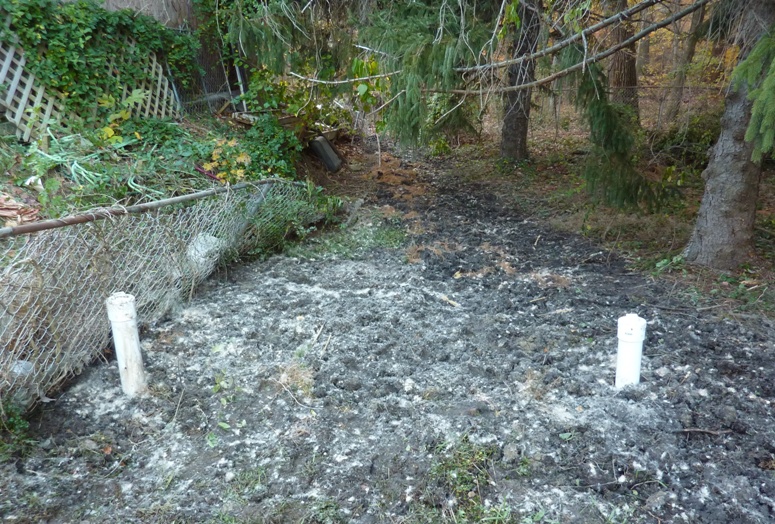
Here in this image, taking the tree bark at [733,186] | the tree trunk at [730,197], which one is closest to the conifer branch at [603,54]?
the tree bark at [733,186]

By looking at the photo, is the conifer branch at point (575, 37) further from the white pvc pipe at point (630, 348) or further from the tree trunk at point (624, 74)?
the tree trunk at point (624, 74)

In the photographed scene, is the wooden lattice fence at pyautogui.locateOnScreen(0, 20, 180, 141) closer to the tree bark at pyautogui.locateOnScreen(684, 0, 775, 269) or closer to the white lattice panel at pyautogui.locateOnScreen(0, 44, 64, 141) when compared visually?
the white lattice panel at pyautogui.locateOnScreen(0, 44, 64, 141)

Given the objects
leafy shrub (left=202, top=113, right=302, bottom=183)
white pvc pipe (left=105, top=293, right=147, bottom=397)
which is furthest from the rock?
leafy shrub (left=202, top=113, right=302, bottom=183)

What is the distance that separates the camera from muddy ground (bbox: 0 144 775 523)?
7.11 ft

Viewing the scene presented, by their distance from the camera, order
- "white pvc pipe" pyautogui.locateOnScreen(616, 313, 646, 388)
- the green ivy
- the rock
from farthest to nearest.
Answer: the green ivy → "white pvc pipe" pyautogui.locateOnScreen(616, 313, 646, 388) → the rock

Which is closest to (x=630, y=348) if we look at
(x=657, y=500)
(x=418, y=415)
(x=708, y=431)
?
(x=708, y=431)

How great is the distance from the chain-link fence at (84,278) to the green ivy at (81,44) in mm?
2953

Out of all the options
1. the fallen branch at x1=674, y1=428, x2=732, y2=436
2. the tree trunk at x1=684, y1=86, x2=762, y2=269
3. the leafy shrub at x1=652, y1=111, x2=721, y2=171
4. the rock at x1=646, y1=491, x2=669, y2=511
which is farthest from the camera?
the leafy shrub at x1=652, y1=111, x2=721, y2=171

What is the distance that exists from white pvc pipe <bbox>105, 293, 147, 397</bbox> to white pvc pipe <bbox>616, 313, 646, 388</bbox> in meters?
2.55

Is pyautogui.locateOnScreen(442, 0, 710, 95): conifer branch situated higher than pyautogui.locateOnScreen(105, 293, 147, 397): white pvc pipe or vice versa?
pyautogui.locateOnScreen(442, 0, 710, 95): conifer branch

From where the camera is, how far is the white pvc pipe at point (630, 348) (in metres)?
2.63

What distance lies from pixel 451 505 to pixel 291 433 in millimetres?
896

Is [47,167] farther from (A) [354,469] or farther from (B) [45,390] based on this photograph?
(A) [354,469]

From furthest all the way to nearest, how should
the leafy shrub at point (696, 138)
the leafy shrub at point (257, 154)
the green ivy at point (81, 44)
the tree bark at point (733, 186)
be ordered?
the leafy shrub at point (696, 138) → the leafy shrub at point (257, 154) → the green ivy at point (81, 44) → the tree bark at point (733, 186)
